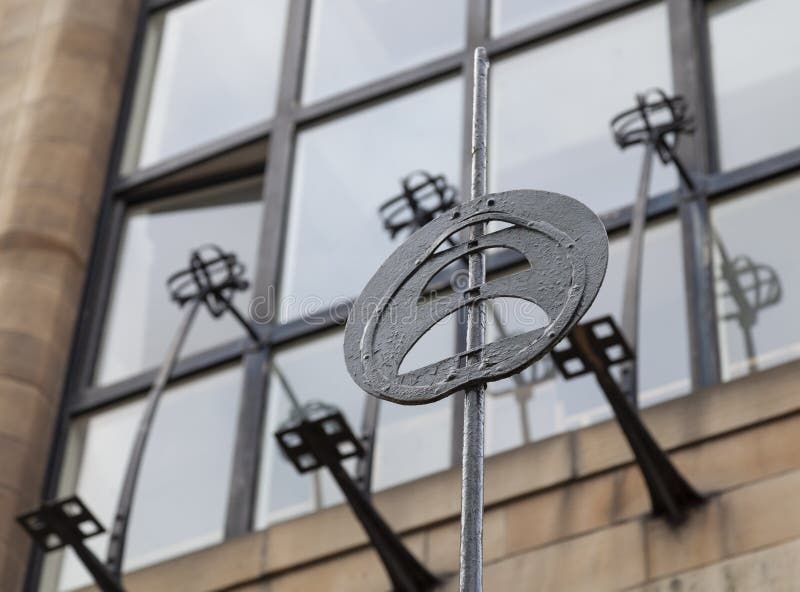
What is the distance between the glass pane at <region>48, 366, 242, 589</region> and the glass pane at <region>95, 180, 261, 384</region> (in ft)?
1.81

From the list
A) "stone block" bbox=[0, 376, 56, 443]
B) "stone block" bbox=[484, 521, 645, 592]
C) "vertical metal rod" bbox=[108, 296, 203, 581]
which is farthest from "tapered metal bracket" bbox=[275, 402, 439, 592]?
"stone block" bbox=[0, 376, 56, 443]

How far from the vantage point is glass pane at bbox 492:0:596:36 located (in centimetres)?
1454

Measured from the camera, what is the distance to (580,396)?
11867mm

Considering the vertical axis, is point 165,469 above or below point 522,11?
below

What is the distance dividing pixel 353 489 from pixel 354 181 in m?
4.34

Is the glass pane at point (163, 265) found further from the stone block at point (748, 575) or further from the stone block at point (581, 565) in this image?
the stone block at point (748, 575)

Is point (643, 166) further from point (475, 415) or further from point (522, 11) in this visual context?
point (475, 415)

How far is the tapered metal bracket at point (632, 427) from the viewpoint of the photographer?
995 centimetres

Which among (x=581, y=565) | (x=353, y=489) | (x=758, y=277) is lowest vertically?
(x=581, y=565)

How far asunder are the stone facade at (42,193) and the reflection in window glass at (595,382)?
437 cm

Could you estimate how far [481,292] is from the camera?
5.93 meters

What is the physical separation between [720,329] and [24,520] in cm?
497

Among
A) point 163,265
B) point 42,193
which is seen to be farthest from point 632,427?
point 42,193

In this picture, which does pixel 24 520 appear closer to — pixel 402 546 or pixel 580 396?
pixel 402 546
